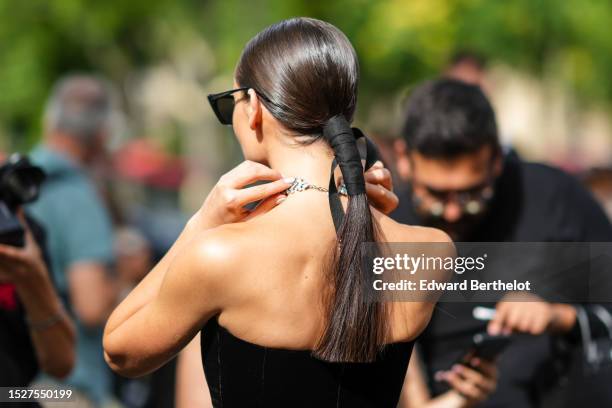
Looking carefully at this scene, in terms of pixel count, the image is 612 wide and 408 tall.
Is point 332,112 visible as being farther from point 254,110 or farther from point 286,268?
point 286,268

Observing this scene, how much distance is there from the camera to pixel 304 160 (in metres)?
2.35

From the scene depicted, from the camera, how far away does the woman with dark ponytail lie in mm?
2211

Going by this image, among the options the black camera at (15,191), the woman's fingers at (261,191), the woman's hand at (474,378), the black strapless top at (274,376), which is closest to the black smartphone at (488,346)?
the woman's hand at (474,378)

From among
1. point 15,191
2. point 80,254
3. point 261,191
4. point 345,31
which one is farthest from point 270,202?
point 345,31

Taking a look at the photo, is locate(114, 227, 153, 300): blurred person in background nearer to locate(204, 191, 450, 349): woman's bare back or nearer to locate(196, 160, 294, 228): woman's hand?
locate(196, 160, 294, 228): woman's hand

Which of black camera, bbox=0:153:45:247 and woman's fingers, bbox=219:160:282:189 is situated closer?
woman's fingers, bbox=219:160:282:189

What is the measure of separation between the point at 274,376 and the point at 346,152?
1.84 feet

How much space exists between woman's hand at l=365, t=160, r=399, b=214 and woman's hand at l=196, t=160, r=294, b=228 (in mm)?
258

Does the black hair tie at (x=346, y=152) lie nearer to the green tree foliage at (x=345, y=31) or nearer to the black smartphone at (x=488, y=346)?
the black smartphone at (x=488, y=346)

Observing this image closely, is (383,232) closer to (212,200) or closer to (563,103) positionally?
(212,200)

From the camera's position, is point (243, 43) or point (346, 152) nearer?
point (346, 152)

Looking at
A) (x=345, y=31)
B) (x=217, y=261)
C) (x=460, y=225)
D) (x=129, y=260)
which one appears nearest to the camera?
(x=217, y=261)

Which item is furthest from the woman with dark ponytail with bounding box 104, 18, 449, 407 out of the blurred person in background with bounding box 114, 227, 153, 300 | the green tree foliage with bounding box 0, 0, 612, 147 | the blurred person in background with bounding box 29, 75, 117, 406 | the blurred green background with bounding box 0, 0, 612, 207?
the green tree foliage with bounding box 0, 0, 612, 147

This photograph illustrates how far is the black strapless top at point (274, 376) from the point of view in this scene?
2244 mm
